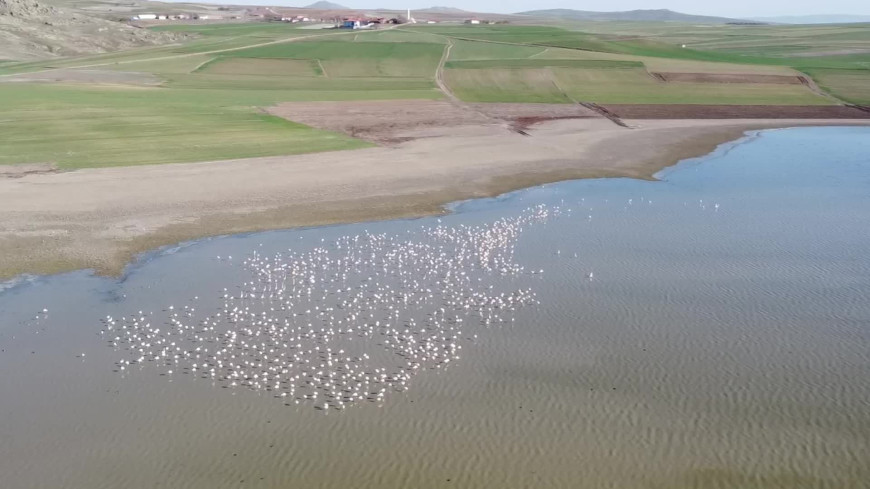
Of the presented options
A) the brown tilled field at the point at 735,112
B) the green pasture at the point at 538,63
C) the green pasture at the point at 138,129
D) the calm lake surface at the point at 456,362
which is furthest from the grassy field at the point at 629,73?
the calm lake surface at the point at 456,362

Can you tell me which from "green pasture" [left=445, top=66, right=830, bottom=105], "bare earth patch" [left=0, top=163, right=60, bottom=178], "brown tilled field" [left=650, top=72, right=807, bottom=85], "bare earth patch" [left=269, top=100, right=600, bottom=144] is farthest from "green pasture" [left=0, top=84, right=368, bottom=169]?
"brown tilled field" [left=650, top=72, right=807, bottom=85]

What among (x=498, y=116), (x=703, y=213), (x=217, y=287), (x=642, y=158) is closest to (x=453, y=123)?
(x=498, y=116)

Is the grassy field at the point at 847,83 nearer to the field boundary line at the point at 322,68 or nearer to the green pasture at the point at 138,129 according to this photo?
the field boundary line at the point at 322,68

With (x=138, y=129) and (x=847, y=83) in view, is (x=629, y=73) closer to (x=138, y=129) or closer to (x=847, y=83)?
(x=847, y=83)

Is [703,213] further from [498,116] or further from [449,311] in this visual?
[498,116]

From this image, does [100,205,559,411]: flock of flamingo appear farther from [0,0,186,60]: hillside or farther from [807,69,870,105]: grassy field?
[0,0,186,60]: hillside

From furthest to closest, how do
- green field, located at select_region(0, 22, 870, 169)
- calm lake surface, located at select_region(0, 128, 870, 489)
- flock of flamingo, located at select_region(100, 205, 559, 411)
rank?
green field, located at select_region(0, 22, 870, 169) < flock of flamingo, located at select_region(100, 205, 559, 411) < calm lake surface, located at select_region(0, 128, 870, 489)

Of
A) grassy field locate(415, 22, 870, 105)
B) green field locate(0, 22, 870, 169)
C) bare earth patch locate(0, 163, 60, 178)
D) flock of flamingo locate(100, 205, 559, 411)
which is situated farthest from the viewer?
grassy field locate(415, 22, 870, 105)

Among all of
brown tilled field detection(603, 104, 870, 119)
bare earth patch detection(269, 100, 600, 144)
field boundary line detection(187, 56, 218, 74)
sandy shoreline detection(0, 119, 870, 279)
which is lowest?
sandy shoreline detection(0, 119, 870, 279)
